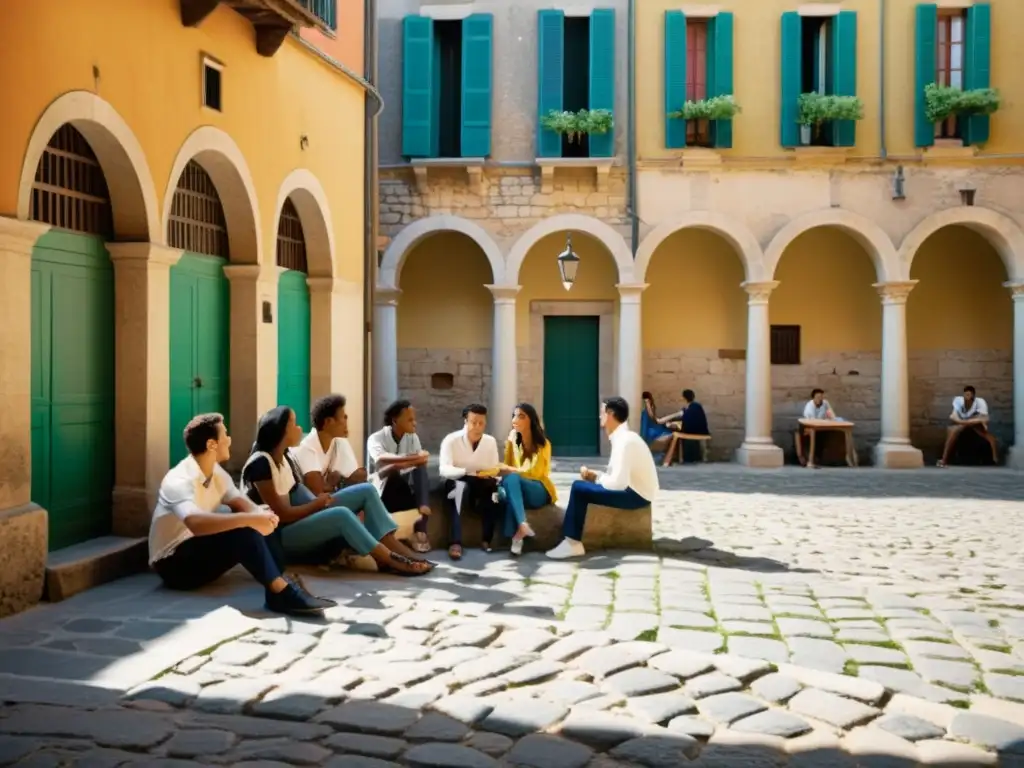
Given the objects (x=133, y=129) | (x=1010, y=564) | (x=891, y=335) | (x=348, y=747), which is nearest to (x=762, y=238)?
(x=891, y=335)

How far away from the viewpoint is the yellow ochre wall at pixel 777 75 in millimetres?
17828

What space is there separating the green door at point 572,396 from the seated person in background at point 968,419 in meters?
6.06

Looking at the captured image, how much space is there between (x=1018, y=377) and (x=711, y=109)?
683cm

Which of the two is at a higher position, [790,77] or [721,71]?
[721,71]

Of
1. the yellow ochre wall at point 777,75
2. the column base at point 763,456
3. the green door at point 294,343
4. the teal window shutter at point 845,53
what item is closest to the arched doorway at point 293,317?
the green door at point 294,343

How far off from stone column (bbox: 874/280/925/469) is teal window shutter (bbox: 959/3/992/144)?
8.76 ft

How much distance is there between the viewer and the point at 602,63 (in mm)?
17984

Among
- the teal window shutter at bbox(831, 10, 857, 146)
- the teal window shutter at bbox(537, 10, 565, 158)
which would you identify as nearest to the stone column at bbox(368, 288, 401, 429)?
the teal window shutter at bbox(537, 10, 565, 158)

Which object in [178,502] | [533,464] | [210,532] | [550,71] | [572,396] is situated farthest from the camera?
[572,396]

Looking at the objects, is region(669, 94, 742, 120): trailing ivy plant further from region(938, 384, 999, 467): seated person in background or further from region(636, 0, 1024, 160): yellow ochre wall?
region(938, 384, 999, 467): seated person in background

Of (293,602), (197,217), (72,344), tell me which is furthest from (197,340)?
(293,602)

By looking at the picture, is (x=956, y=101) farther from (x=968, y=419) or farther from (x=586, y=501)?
(x=586, y=501)

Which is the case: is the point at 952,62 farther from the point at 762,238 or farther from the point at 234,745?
the point at 234,745

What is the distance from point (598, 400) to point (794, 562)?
11055 mm
